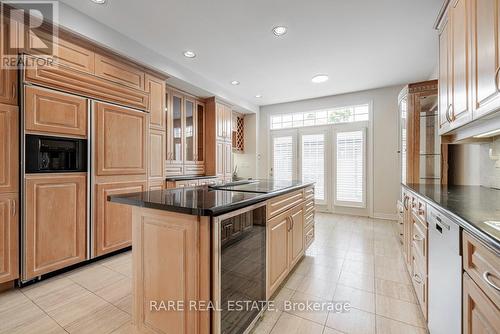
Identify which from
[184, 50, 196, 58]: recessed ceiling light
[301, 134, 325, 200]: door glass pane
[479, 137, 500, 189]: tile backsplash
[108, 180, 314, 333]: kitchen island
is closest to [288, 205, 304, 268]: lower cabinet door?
[108, 180, 314, 333]: kitchen island

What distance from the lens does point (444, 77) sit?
76.2 inches

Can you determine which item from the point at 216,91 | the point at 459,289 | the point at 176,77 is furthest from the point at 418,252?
the point at 216,91

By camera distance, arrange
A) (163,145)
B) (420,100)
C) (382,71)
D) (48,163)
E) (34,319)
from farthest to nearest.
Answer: (382,71) → (163,145) → (420,100) → (48,163) → (34,319)

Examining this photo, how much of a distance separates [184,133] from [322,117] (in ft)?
10.2

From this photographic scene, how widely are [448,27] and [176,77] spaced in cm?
314

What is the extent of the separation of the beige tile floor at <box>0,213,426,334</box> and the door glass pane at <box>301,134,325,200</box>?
92.3 inches

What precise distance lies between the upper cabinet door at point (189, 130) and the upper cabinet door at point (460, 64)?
360 centimetres

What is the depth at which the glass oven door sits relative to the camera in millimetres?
1146

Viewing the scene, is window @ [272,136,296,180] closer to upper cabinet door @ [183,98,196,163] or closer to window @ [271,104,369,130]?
window @ [271,104,369,130]

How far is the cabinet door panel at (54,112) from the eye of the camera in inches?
77.5

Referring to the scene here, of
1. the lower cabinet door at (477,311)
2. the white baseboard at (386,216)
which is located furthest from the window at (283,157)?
A: the lower cabinet door at (477,311)

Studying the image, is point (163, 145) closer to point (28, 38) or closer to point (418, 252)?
point (28, 38)

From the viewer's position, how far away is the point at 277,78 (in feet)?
13.0

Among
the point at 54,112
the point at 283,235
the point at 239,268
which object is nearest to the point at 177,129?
the point at 54,112
